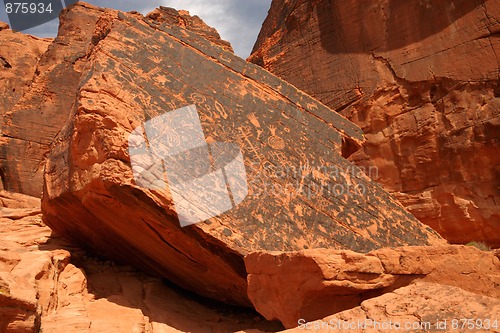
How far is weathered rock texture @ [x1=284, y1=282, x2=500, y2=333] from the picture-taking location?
6.73 feet

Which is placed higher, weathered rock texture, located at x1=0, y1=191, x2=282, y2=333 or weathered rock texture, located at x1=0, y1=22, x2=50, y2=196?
weathered rock texture, located at x1=0, y1=22, x2=50, y2=196

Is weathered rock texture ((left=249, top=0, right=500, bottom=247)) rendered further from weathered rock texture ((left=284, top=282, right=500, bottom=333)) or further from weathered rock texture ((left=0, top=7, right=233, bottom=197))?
weathered rock texture ((left=284, top=282, right=500, bottom=333))

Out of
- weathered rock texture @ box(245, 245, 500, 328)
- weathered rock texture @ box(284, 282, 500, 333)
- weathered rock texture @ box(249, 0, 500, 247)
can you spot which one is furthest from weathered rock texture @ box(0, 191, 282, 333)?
weathered rock texture @ box(249, 0, 500, 247)

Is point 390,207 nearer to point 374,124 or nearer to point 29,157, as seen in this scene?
point 374,124

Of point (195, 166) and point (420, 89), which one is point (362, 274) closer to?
point (195, 166)

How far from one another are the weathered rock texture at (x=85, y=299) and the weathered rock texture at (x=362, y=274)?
99 centimetres

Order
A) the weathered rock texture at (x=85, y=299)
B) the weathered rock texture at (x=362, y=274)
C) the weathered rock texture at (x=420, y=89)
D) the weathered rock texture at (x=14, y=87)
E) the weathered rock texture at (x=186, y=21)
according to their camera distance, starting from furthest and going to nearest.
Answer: the weathered rock texture at (x=14, y=87) < the weathered rock texture at (x=186, y=21) < the weathered rock texture at (x=420, y=89) < the weathered rock texture at (x=85, y=299) < the weathered rock texture at (x=362, y=274)

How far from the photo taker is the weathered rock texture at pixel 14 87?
7992 mm

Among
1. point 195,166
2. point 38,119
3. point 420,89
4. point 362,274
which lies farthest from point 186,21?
point 362,274

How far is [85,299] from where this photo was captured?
148 inches

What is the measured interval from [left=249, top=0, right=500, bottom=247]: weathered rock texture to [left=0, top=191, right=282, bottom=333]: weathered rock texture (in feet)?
9.86

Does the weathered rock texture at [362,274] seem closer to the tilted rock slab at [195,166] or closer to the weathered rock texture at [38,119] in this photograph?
the tilted rock slab at [195,166]

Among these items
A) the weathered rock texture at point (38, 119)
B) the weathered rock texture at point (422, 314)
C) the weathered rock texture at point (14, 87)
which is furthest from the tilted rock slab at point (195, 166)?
the weathered rock texture at point (14, 87)

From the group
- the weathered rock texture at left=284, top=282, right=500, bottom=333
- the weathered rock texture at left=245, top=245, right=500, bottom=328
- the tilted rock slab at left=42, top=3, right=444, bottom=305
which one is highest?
the tilted rock slab at left=42, top=3, right=444, bottom=305
